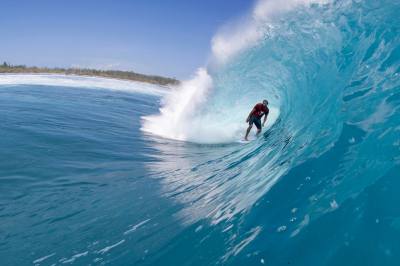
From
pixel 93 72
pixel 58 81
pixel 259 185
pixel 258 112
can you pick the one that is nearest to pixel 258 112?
pixel 258 112

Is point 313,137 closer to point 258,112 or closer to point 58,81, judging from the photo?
point 258,112

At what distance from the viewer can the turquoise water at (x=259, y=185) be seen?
4121 millimetres

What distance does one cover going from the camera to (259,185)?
6406 millimetres

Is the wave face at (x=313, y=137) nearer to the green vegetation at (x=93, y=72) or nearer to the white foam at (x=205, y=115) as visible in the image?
the white foam at (x=205, y=115)

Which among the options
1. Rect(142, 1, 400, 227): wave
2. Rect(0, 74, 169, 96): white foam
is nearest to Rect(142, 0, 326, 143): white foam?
Rect(142, 1, 400, 227): wave

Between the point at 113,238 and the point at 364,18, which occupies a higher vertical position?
the point at 364,18

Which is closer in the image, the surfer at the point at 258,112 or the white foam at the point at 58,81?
the surfer at the point at 258,112

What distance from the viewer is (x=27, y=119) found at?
16.1 metres

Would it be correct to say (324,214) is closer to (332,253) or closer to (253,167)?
(332,253)

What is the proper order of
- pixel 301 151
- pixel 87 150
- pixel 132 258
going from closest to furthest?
1. pixel 132 258
2. pixel 301 151
3. pixel 87 150

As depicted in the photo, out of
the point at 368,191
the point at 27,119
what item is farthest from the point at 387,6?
the point at 27,119

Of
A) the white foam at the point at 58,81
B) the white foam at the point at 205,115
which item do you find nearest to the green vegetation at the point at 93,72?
the white foam at the point at 58,81

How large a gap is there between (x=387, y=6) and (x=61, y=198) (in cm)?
887

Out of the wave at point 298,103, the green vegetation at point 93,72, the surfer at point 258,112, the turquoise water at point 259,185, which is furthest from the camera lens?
the green vegetation at point 93,72
